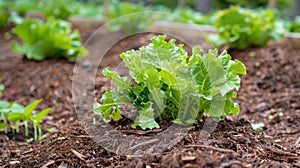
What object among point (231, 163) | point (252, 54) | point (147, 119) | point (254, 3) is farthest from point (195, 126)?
point (254, 3)

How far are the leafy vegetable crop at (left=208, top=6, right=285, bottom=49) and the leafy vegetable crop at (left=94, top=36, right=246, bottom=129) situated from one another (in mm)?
3349

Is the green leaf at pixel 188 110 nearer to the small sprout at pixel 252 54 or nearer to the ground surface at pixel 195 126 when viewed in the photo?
the ground surface at pixel 195 126

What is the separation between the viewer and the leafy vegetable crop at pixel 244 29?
5465mm

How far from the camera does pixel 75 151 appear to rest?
7.04ft

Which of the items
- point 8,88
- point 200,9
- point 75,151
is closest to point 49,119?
point 8,88

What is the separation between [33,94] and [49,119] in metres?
0.78

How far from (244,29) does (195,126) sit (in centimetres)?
346

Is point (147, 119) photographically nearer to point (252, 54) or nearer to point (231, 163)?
point (231, 163)

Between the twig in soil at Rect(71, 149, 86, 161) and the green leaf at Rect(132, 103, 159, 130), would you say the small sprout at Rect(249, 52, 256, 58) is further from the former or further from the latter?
the twig in soil at Rect(71, 149, 86, 161)

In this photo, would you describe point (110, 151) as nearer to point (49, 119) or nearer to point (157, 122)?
point (157, 122)

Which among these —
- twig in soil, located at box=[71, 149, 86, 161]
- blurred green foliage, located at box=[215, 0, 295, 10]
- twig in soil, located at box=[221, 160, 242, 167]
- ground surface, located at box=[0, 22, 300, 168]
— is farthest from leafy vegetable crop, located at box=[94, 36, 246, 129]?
blurred green foliage, located at box=[215, 0, 295, 10]

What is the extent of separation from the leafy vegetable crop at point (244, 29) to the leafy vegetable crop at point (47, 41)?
6.45 ft

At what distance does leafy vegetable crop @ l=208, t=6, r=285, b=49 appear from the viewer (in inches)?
215

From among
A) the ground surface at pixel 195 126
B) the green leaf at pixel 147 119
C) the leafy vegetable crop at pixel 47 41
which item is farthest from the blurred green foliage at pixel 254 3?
the green leaf at pixel 147 119
